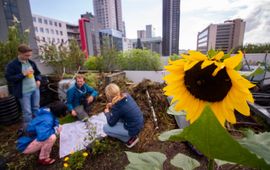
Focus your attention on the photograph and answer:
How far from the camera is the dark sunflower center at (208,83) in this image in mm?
391

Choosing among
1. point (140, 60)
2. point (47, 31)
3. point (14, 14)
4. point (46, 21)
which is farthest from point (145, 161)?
point (46, 21)

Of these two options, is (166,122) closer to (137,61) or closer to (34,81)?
(34,81)

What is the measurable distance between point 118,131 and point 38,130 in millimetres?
1094

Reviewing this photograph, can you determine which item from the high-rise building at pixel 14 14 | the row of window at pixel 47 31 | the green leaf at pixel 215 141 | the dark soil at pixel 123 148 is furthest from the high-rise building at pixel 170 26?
the row of window at pixel 47 31

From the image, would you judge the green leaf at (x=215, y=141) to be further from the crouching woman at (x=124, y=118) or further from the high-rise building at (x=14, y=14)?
the high-rise building at (x=14, y=14)

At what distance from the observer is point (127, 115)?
7.21 feet

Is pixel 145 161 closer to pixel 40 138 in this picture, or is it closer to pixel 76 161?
pixel 76 161

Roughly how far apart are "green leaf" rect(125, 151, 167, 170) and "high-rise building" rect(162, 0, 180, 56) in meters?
14.3

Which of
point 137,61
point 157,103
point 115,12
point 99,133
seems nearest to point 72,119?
point 99,133

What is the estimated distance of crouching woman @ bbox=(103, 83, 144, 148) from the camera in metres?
2.18

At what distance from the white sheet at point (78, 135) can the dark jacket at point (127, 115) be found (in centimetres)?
46

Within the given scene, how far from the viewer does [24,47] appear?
8.82ft

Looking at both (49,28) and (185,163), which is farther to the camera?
(49,28)

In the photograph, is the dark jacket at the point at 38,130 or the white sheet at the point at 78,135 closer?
the dark jacket at the point at 38,130
